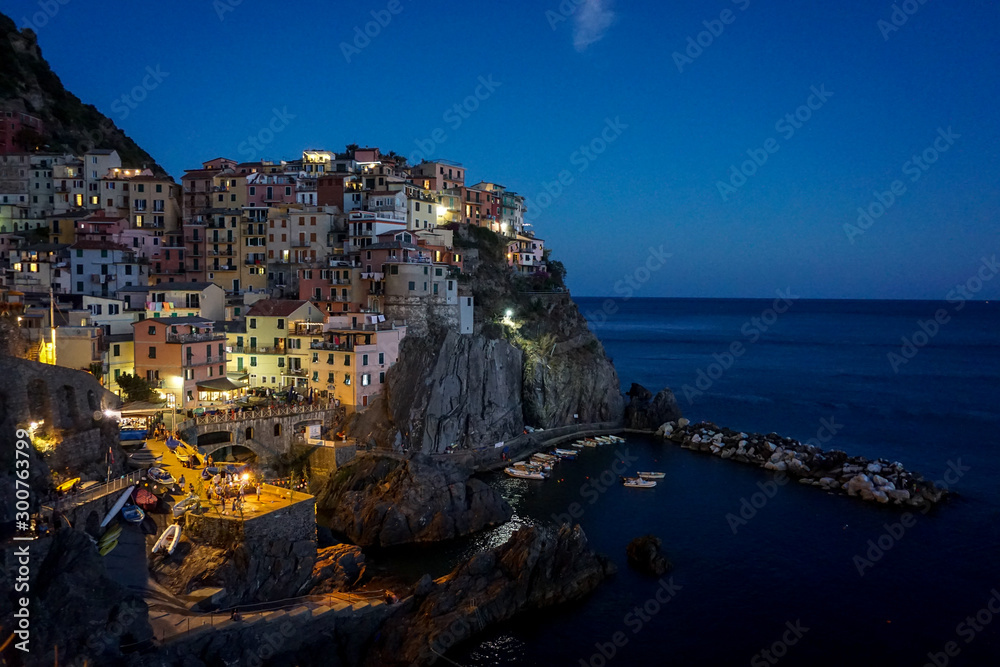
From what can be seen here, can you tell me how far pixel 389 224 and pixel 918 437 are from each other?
168 ft

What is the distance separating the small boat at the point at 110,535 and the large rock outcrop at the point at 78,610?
4.36 m

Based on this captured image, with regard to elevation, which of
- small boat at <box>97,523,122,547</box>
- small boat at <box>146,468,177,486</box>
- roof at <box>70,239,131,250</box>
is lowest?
small boat at <box>97,523,122,547</box>

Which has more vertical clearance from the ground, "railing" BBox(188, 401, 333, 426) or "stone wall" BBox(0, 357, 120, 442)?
"stone wall" BBox(0, 357, 120, 442)

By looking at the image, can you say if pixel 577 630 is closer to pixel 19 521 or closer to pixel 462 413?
pixel 19 521

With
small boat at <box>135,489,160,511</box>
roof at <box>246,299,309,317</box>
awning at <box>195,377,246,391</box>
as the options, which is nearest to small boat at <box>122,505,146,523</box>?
small boat at <box>135,489,160,511</box>

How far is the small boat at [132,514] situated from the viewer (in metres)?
27.4

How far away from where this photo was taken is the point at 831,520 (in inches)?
1654

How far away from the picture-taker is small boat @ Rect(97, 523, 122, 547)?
25533 millimetres

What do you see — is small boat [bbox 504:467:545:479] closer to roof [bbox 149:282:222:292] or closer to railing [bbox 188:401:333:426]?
railing [bbox 188:401:333:426]

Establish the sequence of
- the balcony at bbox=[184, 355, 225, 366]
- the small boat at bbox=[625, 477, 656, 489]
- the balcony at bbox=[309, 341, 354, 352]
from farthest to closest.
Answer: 1. the balcony at bbox=[309, 341, 354, 352]
2. the small boat at bbox=[625, 477, 656, 489]
3. the balcony at bbox=[184, 355, 225, 366]

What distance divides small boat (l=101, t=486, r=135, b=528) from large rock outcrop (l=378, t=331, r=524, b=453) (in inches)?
853

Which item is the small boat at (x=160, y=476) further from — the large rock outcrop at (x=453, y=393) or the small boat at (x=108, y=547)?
the large rock outcrop at (x=453, y=393)

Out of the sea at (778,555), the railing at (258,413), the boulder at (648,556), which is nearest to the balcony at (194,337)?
the railing at (258,413)

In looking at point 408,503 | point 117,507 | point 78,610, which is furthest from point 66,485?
point 408,503
